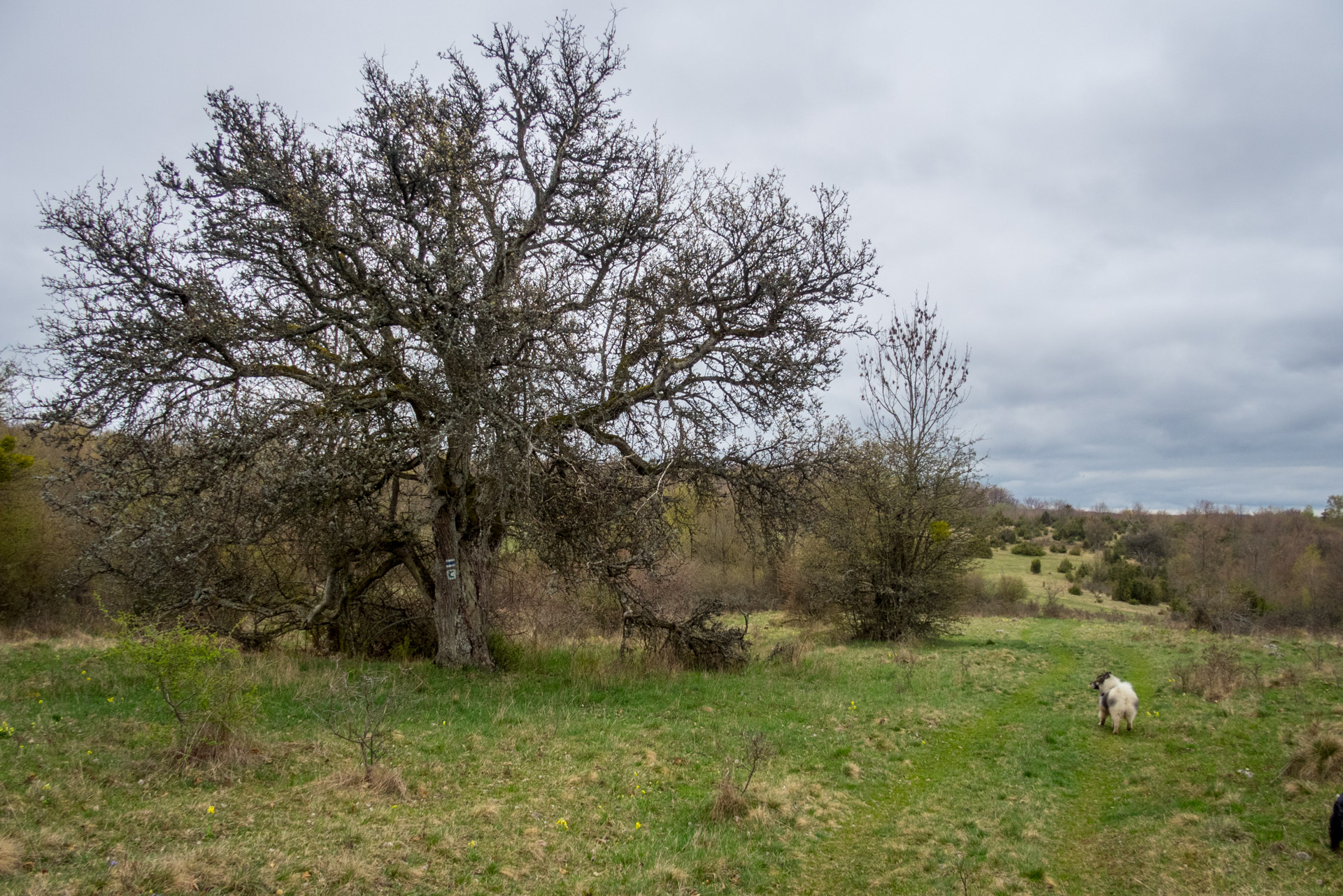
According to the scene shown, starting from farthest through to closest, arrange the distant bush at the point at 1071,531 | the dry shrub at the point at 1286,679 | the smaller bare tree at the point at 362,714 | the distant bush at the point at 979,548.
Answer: the distant bush at the point at 1071,531
the distant bush at the point at 979,548
the dry shrub at the point at 1286,679
the smaller bare tree at the point at 362,714

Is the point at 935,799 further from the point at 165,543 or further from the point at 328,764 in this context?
the point at 165,543

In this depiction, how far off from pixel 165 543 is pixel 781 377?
9.78 metres

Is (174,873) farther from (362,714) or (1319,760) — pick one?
(1319,760)

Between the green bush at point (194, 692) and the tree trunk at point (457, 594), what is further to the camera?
the tree trunk at point (457, 594)

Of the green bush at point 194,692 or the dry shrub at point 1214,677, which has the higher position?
the green bush at point 194,692

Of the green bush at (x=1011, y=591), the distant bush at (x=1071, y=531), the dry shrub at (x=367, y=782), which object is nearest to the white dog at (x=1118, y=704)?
the dry shrub at (x=367, y=782)

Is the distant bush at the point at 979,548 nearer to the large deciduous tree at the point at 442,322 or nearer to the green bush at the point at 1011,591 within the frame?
the large deciduous tree at the point at 442,322

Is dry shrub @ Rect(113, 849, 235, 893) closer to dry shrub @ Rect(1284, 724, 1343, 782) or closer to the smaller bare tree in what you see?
the smaller bare tree

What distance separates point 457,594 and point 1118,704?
11313 mm

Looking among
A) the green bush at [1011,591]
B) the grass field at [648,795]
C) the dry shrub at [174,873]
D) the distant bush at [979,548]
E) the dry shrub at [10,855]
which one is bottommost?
the green bush at [1011,591]

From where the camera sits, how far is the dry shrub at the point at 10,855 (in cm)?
430

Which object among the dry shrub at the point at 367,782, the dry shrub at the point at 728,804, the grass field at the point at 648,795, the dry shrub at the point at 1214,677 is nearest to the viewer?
the grass field at the point at 648,795

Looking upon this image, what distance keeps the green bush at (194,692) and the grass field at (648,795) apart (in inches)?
10.7

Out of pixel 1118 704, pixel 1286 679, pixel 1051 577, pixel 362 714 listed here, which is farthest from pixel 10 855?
pixel 1051 577
